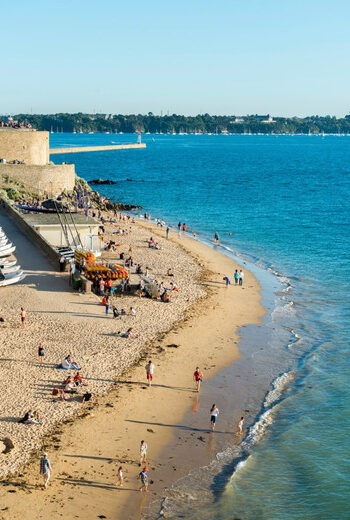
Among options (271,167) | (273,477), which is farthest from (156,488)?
(271,167)

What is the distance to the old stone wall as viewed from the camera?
211 ft

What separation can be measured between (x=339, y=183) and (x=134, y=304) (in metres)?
86.6

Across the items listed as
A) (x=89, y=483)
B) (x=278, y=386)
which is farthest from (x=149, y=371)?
(x=89, y=483)

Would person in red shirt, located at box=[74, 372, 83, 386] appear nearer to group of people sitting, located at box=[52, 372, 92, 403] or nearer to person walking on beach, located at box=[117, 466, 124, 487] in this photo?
group of people sitting, located at box=[52, 372, 92, 403]

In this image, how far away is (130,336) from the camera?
2564cm

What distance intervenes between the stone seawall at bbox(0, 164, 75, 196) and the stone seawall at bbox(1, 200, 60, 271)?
8.33 m

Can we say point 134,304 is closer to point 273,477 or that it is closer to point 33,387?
point 33,387

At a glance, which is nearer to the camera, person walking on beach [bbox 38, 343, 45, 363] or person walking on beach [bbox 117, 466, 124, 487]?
person walking on beach [bbox 117, 466, 124, 487]

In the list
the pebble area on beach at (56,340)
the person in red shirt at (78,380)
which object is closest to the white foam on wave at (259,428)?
the pebble area on beach at (56,340)

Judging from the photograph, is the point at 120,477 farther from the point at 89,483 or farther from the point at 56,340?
the point at 56,340

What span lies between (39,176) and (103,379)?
43.3 m

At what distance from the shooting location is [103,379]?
850 inches

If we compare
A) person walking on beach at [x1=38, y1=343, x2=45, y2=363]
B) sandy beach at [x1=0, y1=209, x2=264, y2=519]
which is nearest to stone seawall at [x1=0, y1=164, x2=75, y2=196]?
sandy beach at [x1=0, y1=209, x2=264, y2=519]

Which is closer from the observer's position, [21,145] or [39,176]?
[39,176]
